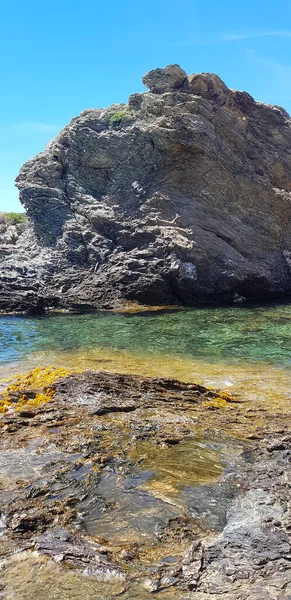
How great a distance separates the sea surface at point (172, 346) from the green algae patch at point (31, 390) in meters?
1.68

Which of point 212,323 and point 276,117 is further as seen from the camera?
point 276,117

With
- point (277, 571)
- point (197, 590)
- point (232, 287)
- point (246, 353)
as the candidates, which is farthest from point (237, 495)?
point (232, 287)

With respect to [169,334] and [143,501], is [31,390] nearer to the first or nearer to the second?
[143,501]

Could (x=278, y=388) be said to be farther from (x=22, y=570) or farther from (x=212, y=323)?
(x=212, y=323)

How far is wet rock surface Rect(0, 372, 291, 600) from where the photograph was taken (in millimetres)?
3898

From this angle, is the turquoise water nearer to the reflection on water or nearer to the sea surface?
the sea surface

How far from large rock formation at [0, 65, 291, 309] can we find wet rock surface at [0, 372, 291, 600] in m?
19.4

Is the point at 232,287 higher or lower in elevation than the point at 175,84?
lower

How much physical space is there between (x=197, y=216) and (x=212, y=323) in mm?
10035

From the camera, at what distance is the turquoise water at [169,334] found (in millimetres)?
15672

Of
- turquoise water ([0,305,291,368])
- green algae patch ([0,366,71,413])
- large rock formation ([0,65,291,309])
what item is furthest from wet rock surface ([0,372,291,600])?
large rock formation ([0,65,291,309])

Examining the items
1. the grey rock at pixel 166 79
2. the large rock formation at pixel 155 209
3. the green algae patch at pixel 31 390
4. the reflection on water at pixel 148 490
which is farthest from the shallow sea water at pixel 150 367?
the grey rock at pixel 166 79

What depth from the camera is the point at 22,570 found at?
396cm

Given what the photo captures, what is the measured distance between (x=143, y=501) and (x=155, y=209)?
25.6 metres
